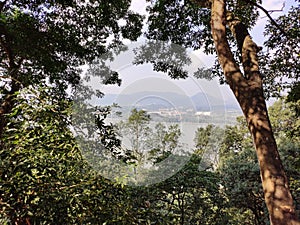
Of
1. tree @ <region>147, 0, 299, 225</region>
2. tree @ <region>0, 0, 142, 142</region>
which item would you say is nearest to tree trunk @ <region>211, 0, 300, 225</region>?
tree @ <region>147, 0, 299, 225</region>

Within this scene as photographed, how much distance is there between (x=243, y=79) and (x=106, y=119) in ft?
3.67

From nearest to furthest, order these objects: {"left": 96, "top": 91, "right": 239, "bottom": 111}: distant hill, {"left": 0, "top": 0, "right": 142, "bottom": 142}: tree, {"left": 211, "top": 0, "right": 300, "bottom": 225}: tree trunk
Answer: {"left": 211, "top": 0, "right": 300, "bottom": 225}: tree trunk < {"left": 96, "top": 91, "right": 239, "bottom": 111}: distant hill < {"left": 0, "top": 0, "right": 142, "bottom": 142}: tree

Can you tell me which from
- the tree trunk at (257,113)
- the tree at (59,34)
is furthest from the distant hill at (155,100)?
the tree at (59,34)

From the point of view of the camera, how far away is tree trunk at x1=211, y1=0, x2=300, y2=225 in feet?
5.25

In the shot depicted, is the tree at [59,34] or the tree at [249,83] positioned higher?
the tree at [59,34]

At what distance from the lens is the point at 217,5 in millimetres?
2316

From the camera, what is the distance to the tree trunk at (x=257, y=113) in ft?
5.25

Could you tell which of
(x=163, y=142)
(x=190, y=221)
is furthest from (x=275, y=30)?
(x=190, y=221)

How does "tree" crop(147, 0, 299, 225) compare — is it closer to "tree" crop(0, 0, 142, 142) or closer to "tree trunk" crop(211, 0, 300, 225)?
"tree trunk" crop(211, 0, 300, 225)

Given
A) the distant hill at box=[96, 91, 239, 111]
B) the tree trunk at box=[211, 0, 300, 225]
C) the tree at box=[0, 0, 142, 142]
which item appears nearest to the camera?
the tree trunk at box=[211, 0, 300, 225]

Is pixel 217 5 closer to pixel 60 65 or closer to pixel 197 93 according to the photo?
pixel 197 93

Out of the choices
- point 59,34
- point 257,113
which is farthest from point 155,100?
point 59,34

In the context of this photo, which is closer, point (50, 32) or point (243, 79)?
point (243, 79)

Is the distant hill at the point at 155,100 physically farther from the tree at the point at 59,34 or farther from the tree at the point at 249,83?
the tree at the point at 59,34
